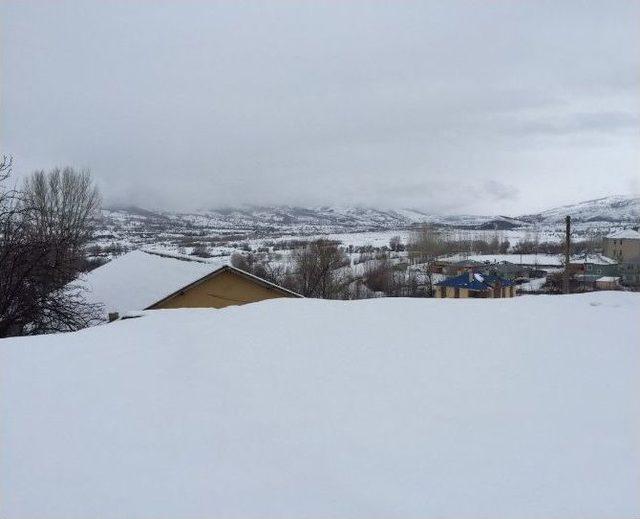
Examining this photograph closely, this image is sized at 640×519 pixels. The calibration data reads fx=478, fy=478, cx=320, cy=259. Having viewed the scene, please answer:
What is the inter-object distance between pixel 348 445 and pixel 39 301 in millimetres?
9400

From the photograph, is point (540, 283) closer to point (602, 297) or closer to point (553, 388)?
point (602, 297)

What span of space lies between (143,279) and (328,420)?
12.2m

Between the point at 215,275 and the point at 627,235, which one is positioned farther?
the point at 627,235

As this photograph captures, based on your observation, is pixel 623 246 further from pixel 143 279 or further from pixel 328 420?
pixel 328 420

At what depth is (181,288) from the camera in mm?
11938

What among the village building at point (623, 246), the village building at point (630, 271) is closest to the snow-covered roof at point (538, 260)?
the village building at point (630, 271)

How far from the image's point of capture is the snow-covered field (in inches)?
85.6

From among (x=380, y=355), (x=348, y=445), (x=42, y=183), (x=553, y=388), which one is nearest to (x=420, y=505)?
(x=348, y=445)

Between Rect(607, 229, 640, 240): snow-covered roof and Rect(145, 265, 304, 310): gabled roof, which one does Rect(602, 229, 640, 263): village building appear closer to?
Rect(607, 229, 640, 240): snow-covered roof

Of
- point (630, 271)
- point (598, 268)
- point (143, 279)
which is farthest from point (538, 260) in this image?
point (143, 279)

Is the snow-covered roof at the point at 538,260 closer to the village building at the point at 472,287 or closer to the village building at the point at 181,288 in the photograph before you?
the village building at the point at 472,287

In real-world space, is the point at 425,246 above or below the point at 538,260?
above

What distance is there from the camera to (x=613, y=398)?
3115mm

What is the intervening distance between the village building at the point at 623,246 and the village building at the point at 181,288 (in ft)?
123
